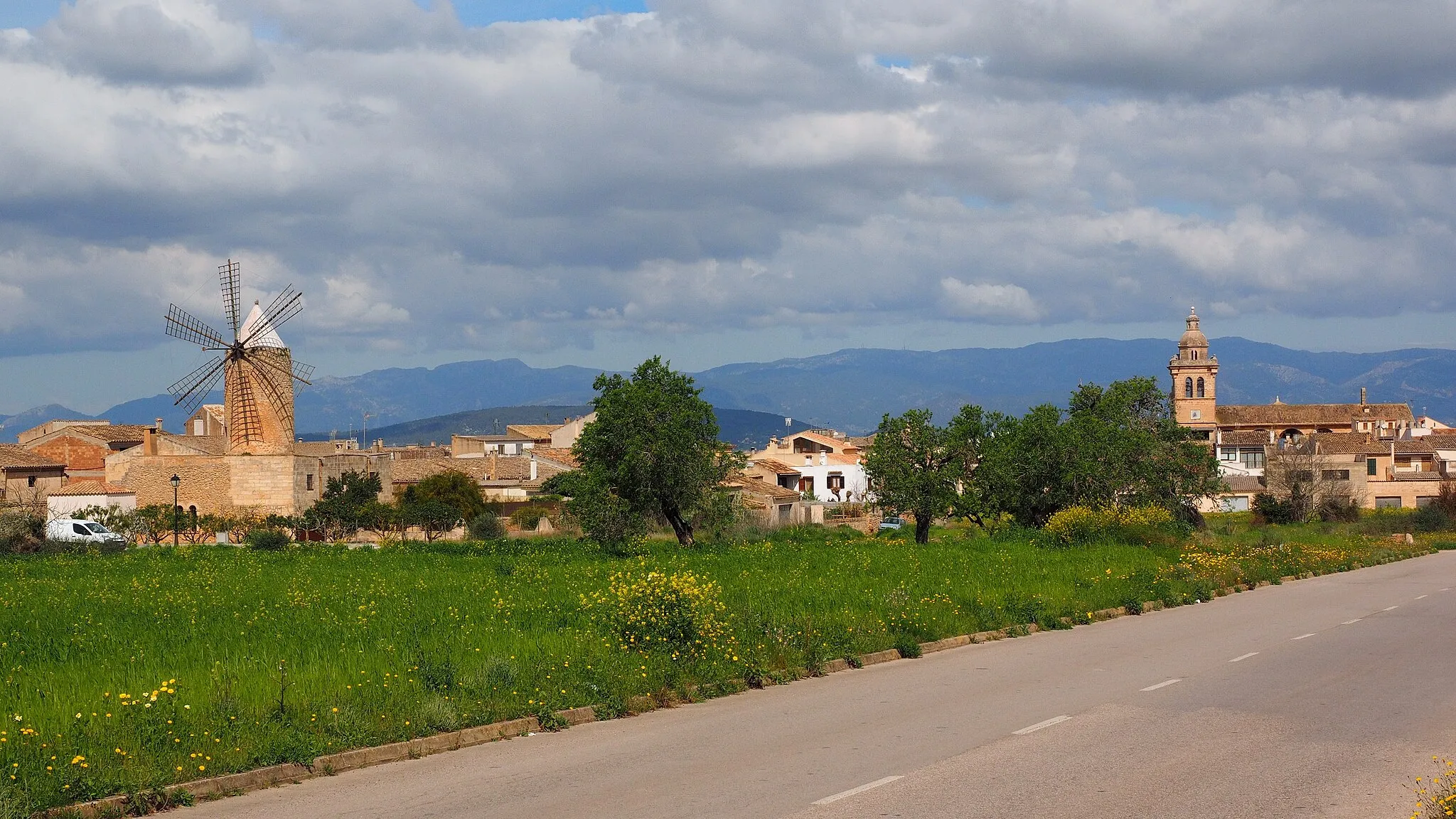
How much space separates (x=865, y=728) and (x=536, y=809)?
4.44m

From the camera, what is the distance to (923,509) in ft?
186

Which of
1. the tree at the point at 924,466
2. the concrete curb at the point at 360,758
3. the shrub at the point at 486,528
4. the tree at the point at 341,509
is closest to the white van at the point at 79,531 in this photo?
the tree at the point at 341,509

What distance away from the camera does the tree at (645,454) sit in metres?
45.7

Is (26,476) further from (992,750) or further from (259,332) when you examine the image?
(992,750)

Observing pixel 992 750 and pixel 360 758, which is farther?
pixel 992 750

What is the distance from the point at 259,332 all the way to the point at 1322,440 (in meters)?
79.1

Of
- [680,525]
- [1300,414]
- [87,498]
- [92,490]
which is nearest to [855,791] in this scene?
[680,525]

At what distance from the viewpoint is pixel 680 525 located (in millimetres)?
48500

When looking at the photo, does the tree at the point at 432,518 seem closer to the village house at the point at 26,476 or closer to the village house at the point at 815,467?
the village house at the point at 26,476

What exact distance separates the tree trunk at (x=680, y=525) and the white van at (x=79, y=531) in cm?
2398

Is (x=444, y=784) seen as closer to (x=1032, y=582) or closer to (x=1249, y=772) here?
(x=1249, y=772)

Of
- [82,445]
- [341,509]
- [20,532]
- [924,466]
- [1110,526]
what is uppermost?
[82,445]

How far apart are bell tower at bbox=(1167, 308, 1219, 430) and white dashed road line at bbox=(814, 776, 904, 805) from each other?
140 meters

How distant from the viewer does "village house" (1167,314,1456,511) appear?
320ft
